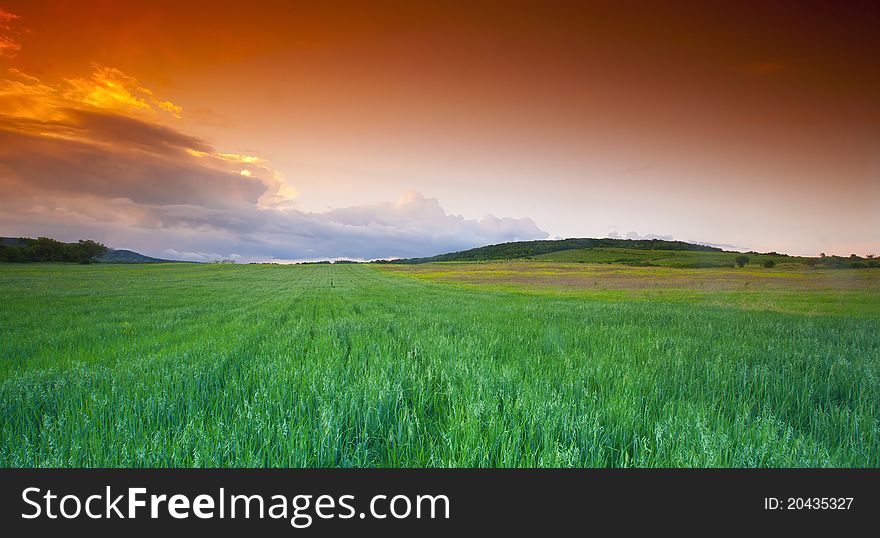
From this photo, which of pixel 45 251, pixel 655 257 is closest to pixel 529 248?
pixel 655 257

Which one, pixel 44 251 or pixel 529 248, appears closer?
pixel 44 251

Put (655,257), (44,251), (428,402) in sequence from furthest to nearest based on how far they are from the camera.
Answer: (655,257)
(44,251)
(428,402)

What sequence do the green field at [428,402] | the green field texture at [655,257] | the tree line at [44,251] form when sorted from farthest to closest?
the green field texture at [655,257] → the tree line at [44,251] → the green field at [428,402]

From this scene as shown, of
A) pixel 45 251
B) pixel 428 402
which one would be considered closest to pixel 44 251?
pixel 45 251

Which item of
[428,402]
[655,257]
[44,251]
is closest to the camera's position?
[428,402]

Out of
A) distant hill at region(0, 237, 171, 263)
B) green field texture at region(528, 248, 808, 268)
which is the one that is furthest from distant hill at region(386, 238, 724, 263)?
distant hill at region(0, 237, 171, 263)

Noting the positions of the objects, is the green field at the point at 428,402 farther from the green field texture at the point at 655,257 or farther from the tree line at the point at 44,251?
the green field texture at the point at 655,257

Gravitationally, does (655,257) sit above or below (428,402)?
above

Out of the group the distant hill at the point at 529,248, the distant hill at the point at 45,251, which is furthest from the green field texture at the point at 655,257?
the distant hill at the point at 45,251

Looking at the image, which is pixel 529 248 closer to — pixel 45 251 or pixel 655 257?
pixel 655 257

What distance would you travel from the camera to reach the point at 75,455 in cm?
247

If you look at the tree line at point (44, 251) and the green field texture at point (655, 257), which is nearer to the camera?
the tree line at point (44, 251)

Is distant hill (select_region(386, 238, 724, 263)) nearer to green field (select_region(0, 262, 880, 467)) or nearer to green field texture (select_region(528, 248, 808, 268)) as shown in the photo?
green field texture (select_region(528, 248, 808, 268))
